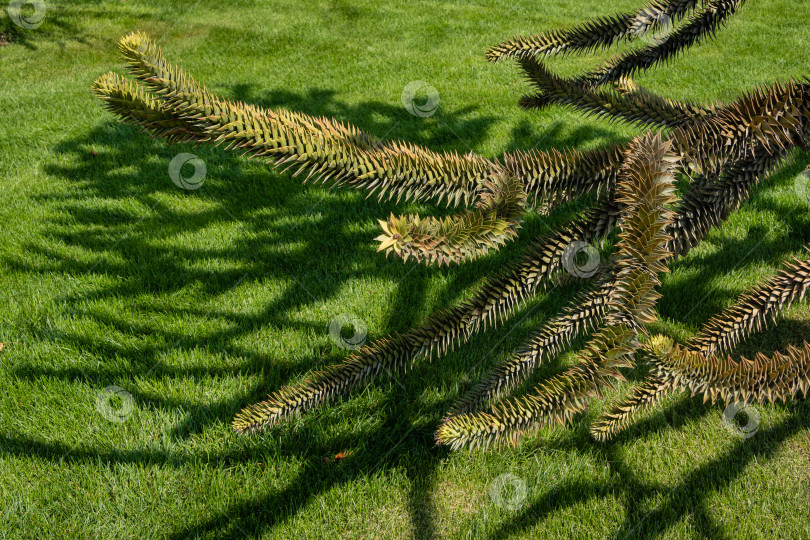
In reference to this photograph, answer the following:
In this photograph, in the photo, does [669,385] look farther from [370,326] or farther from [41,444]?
[41,444]

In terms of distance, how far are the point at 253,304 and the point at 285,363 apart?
673 mm

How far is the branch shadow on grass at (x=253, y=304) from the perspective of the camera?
9.34 feet

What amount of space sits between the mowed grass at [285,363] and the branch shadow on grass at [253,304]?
15 millimetres

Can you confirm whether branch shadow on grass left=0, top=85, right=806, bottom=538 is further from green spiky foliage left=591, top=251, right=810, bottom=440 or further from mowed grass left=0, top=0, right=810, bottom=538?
green spiky foliage left=591, top=251, right=810, bottom=440

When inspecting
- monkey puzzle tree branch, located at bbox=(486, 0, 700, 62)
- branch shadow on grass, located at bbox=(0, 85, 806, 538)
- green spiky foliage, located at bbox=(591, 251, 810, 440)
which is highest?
monkey puzzle tree branch, located at bbox=(486, 0, 700, 62)

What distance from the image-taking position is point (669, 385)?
1.73 meters

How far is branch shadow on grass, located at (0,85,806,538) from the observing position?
2848 millimetres

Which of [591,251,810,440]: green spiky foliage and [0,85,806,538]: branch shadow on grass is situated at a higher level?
[591,251,810,440]: green spiky foliage

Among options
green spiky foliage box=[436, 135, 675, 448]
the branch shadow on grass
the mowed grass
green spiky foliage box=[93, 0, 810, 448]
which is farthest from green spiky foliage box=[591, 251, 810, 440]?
the branch shadow on grass

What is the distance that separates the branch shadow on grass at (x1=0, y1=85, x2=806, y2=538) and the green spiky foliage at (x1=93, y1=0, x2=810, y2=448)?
0.97 meters

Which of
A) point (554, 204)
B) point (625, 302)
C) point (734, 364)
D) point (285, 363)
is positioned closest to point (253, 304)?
point (285, 363)

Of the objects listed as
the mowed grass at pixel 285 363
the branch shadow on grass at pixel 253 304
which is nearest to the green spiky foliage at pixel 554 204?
the mowed grass at pixel 285 363

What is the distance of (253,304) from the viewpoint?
3934mm

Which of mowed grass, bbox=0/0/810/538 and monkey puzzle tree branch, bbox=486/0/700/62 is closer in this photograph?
monkey puzzle tree branch, bbox=486/0/700/62
